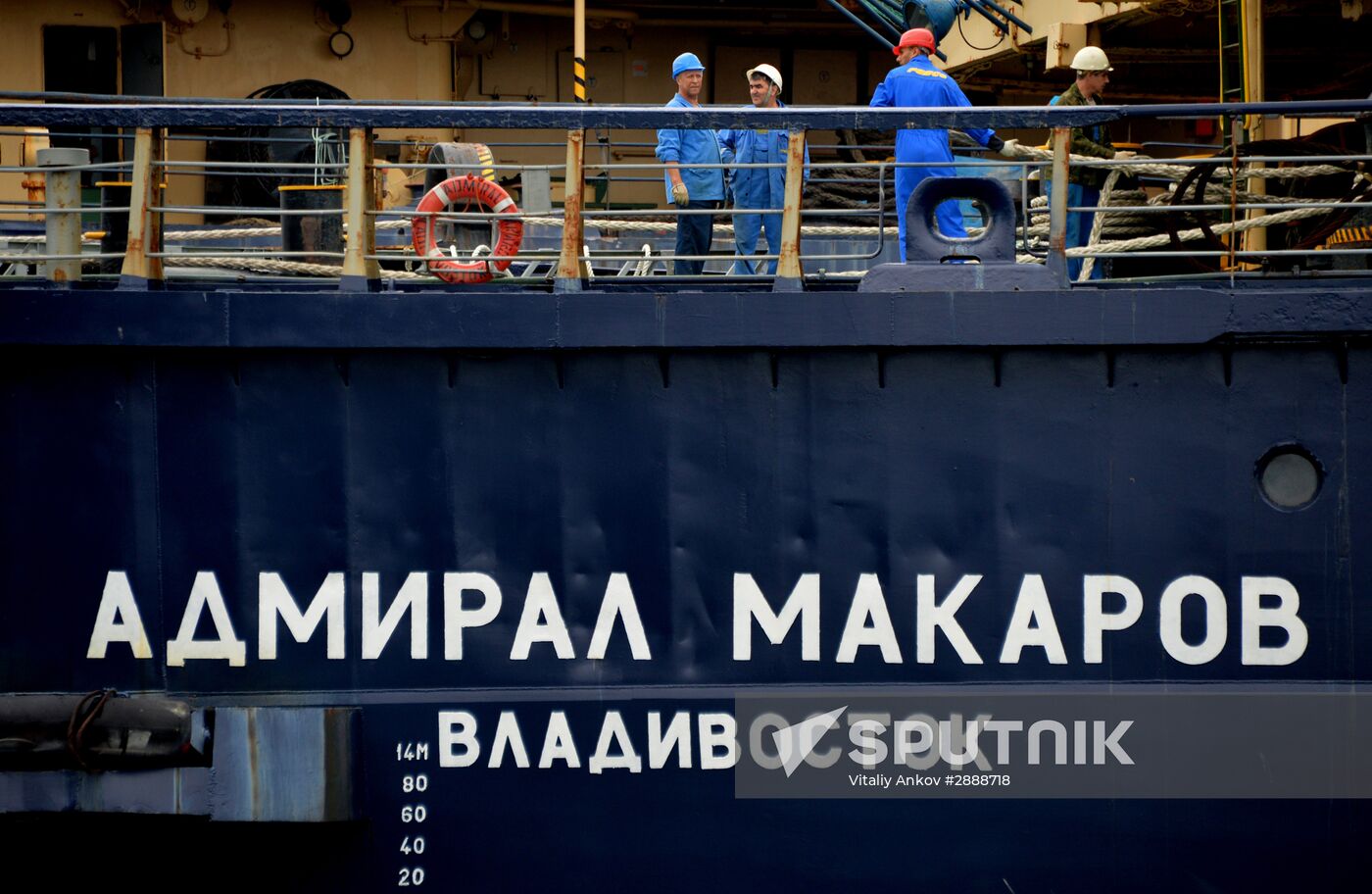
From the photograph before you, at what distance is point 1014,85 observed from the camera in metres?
14.7

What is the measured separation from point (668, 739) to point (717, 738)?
0.20 metres

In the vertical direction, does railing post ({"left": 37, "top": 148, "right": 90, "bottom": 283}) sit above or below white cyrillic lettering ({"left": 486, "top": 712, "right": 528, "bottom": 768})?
above

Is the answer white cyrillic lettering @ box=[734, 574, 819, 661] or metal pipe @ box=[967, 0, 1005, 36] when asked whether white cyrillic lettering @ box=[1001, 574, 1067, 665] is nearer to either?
white cyrillic lettering @ box=[734, 574, 819, 661]

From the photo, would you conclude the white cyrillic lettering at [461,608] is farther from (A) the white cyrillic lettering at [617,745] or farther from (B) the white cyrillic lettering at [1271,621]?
(B) the white cyrillic lettering at [1271,621]

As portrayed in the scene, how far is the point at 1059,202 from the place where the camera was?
6.20m

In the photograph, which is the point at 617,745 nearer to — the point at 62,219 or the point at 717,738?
the point at 717,738

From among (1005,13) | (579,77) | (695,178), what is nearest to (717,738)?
(695,178)

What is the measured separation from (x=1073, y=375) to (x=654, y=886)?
2.76 m

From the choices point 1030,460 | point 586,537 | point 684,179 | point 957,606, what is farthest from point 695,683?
point 684,179

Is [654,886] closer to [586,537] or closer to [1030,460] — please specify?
[586,537]

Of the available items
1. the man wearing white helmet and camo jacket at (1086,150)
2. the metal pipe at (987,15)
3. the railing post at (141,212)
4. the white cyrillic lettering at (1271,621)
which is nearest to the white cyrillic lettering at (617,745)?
the white cyrillic lettering at (1271,621)

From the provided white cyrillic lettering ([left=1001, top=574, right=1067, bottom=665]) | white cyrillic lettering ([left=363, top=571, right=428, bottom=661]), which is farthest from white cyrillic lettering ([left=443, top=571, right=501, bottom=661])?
white cyrillic lettering ([left=1001, top=574, right=1067, bottom=665])

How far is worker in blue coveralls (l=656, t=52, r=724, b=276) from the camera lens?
26.9 feet

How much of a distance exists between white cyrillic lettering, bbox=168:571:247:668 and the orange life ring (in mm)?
1672
